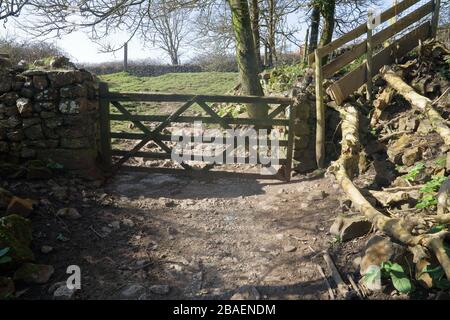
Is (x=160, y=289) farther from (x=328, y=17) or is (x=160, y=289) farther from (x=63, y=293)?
(x=328, y=17)

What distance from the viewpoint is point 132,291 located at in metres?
3.36

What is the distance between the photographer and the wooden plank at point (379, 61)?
21.1 feet

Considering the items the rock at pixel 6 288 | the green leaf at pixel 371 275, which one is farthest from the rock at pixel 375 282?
the rock at pixel 6 288

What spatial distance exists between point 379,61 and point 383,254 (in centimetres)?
494

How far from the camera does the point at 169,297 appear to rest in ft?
10.9

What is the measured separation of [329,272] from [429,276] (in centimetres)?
84

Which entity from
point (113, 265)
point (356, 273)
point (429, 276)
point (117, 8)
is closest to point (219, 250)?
point (113, 265)

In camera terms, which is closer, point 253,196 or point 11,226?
point 11,226

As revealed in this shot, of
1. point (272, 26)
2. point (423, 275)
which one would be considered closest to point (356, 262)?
point (423, 275)

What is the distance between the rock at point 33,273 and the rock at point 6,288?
14cm

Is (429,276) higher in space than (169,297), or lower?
higher

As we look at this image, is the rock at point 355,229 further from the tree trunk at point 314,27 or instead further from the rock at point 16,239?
the tree trunk at point 314,27

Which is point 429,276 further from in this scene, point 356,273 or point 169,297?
point 169,297

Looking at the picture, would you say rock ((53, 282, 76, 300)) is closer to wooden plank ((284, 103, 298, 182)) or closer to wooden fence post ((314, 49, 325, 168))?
wooden plank ((284, 103, 298, 182))
